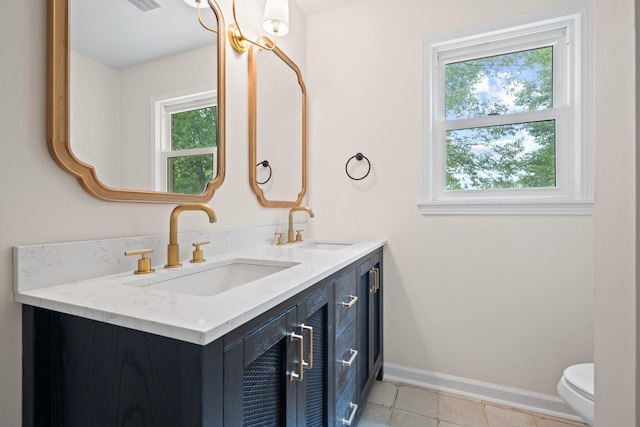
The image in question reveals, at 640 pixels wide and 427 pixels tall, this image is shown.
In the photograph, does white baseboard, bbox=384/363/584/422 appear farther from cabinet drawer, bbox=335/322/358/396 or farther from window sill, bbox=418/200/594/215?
window sill, bbox=418/200/594/215

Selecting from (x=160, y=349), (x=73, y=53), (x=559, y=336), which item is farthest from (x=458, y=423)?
(x=73, y=53)

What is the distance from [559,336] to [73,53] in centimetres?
240

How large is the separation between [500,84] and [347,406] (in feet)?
6.36

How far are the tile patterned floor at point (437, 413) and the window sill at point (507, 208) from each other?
A: 1.08 metres

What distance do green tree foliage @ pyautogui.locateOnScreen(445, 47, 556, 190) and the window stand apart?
1.42 m

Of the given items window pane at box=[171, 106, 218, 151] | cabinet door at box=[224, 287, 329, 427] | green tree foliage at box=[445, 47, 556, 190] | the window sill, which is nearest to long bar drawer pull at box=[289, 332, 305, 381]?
cabinet door at box=[224, 287, 329, 427]

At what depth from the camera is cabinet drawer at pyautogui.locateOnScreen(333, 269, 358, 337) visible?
116 centimetres

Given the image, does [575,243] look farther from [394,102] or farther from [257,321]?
[257,321]

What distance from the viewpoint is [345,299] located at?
1.26 m

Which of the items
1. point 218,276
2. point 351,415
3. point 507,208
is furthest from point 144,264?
point 507,208

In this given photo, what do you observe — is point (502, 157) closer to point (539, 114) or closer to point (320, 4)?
point (539, 114)

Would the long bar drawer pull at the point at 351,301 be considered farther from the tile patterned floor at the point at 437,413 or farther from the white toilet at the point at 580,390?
the white toilet at the point at 580,390

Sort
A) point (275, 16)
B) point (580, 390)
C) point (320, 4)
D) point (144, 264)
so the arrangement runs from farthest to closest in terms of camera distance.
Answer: point (320, 4) < point (275, 16) < point (580, 390) < point (144, 264)

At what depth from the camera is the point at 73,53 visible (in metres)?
0.85
